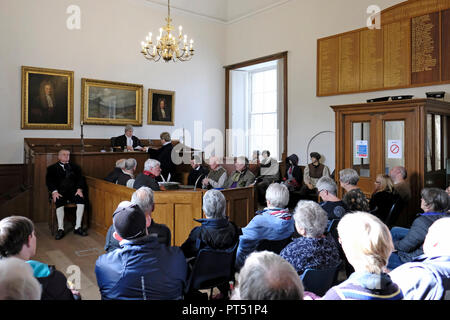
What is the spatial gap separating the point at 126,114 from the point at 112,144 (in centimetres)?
106

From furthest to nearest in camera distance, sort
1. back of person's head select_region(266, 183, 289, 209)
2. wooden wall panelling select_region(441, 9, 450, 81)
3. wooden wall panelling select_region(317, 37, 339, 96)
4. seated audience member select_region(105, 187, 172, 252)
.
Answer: wooden wall panelling select_region(317, 37, 339, 96) → wooden wall panelling select_region(441, 9, 450, 81) → back of person's head select_region(266, 183, 289, 209) → seated audience member select_region(105, 187, 172, 252)

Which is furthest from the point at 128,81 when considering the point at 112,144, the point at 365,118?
the point at 365,118

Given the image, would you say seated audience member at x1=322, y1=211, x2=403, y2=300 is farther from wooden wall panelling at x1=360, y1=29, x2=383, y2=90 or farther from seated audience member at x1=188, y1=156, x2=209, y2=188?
wooden wall panelling at x1=360, y1=29, x2=383, y2=90

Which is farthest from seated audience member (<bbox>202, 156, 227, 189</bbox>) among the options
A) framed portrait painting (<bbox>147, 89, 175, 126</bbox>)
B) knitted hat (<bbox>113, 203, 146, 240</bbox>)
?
knitted hat (<bbox>113, 203, 146, 240</bbox>)

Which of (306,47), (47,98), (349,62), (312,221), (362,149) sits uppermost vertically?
(306,47)

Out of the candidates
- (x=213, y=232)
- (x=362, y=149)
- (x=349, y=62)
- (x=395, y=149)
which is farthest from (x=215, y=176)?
(x=349, y=62)

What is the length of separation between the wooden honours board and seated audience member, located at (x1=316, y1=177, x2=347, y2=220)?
450 centimetres

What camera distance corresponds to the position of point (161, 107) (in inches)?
405

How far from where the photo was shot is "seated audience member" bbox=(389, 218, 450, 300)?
1.81 meters

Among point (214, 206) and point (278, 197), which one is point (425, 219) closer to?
point (278, 197)

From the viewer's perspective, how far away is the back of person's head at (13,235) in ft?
6.17

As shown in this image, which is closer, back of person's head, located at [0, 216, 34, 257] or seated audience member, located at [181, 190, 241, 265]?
back of person's head, located at [0, 216, 34, 257]

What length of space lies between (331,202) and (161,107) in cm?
746

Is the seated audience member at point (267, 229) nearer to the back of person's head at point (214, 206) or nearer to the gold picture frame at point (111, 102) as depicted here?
the back of person's head at point (214, 206)
